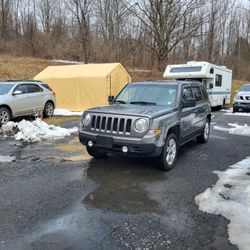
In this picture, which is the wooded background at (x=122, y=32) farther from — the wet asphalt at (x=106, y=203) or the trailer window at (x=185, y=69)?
the wet asphalt at (x=106, y=203)

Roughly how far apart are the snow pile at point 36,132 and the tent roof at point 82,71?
8.09 m

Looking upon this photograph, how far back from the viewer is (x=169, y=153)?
6512 mm

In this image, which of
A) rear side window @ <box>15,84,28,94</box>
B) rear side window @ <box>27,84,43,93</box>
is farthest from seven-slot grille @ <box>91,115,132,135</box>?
rear side window @ <box>27,84,43,93</box>

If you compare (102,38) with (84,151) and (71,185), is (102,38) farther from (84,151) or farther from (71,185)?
(71,185)

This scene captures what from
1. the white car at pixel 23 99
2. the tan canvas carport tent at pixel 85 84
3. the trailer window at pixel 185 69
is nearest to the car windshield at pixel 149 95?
the white car at pixel 23 99

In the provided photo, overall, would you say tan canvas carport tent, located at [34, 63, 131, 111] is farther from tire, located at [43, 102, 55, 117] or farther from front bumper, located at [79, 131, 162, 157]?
front bumper, located at [79, 131, 162, 157]

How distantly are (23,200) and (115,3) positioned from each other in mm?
38199

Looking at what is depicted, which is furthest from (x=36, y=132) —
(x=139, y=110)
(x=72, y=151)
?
(x=139, y=110)

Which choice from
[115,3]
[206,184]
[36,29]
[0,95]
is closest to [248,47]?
[115,3]

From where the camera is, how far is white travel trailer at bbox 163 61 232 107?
1817 cm

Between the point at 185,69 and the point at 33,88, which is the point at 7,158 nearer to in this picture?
the point at 33,88

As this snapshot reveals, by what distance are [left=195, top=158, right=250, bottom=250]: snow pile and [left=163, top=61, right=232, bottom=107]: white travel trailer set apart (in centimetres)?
1238

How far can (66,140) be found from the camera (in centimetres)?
982

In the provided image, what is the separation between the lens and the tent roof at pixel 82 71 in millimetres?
18844
